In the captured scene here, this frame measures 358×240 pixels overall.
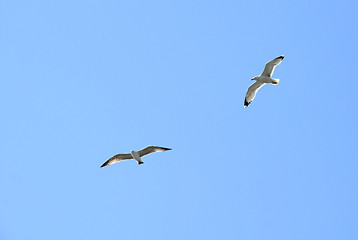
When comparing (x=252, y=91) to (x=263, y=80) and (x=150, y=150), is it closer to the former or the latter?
(x=263, y=80)

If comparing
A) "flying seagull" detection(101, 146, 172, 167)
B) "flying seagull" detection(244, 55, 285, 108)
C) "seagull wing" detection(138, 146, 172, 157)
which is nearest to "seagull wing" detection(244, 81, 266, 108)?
"flying seagull" detection(244, 55, 285, 108)

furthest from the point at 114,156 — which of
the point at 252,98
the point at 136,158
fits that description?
the point at 252,98

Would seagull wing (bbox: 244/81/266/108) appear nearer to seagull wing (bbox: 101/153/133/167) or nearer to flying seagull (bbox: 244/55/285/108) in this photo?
flying seagull (bbox: 244/55/285/108)

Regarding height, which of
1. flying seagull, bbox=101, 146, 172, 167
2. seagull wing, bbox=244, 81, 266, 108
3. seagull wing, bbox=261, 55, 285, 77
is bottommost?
flying seagull, bbox=101, 146, 172, 167

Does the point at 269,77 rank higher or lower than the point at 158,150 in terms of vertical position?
higher

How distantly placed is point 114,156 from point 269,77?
11.9m

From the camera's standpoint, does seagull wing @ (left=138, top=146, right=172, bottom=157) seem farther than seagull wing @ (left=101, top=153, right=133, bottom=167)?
No

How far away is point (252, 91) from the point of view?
4556 cm

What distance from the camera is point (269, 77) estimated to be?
43344mm

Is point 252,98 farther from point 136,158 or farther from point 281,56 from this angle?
point 136,158

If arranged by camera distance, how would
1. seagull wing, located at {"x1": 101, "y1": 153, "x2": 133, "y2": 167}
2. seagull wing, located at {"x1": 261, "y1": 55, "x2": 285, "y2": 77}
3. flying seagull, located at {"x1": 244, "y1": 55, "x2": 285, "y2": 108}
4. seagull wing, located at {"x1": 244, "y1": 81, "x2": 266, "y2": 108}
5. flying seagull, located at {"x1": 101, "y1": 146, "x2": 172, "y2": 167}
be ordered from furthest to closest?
seagull wing, located at {"x1": 244, "y1": 81, "x2": 266, "y2": 108}
seagull wing, located at {"x1": 101, "y1": 153, "x2": 133, "y2": 167}
flying seagull, located at {"x1": 101, "y1": 146, "x2": 172, "y2": 167}
flying seagull, located at {"x1": 244, "y1": 55, "x2": 285, "y2": 108}
seagull wing, located at {"x1": 261, "y1": 55, "x2": 285, "y2": 77}

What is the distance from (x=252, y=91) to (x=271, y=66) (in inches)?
123

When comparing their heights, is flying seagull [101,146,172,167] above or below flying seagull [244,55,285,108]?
below

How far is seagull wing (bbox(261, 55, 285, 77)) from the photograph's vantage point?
42.7 meters
